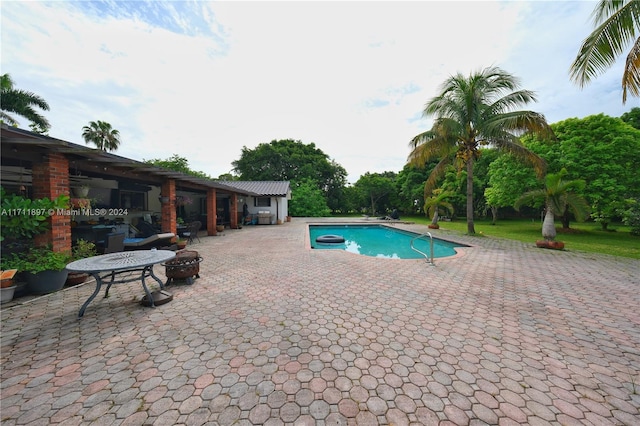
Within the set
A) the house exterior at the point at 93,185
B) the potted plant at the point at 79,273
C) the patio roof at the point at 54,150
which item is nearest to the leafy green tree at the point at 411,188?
the house exterior at the point at 93,185

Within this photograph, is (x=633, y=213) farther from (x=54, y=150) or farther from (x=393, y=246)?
(x=54, y=150)

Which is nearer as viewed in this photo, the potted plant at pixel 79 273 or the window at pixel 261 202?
the potted plant at pixel 79 273

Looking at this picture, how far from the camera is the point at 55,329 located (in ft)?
10.9

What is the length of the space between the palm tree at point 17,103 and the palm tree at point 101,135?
8179mm

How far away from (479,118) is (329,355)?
1384 centimetres

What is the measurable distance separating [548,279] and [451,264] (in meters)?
2.13

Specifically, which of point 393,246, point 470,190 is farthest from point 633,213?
point 393,246

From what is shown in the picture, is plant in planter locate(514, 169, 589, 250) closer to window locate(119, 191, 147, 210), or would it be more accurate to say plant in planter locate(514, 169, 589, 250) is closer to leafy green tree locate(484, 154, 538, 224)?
leafy green tree locate(484, 154, 538, 224)

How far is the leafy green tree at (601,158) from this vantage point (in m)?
12.9

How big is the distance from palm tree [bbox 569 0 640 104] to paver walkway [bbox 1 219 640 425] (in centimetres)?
500

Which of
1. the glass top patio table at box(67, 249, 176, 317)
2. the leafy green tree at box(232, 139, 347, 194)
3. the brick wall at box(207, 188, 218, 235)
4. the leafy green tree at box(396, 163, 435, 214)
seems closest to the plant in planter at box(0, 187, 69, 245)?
Result: the glass top patio table at box(67, 249, 176, 317)

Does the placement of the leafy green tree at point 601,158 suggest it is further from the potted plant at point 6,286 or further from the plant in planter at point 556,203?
the potted plant at point 6,286

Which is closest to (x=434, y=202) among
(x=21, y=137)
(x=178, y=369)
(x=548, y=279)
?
(x=548, y=279)

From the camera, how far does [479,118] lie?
11852 millimetres
